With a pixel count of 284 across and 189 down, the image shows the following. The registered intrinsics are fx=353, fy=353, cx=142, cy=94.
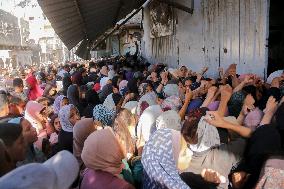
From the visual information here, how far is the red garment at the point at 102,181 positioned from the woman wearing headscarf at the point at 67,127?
1.67m

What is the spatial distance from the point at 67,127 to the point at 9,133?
6.09 feet

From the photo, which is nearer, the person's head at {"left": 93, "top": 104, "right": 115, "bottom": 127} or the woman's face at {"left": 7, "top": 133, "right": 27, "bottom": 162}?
the woman's face at {"left": 7, "top": 133, "right": 27, "bottom": 162}

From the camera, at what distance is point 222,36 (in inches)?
292

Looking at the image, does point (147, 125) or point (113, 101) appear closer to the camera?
point (147, 125)

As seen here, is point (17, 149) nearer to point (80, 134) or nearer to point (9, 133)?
point (9, 133)

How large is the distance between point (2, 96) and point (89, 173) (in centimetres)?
268

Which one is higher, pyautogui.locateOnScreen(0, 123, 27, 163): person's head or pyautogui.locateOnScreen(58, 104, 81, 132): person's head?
pyautogui.locateOnScreen(0, 123, 27, 163): person's head

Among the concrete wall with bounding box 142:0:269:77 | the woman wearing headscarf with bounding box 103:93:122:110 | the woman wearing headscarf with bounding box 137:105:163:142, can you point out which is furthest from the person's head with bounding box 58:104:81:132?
the concrete wall with bounding box 142:0:269:77

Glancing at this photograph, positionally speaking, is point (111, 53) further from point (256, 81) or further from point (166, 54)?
point (256, 81)

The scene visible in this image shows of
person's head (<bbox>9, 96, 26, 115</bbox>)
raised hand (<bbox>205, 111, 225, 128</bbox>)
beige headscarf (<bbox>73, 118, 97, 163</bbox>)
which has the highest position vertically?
raised hand (<bbox>205, 111, 225, 128</bbox>)

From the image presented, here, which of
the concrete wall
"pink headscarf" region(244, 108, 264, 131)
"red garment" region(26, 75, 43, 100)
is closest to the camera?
"pink headscarf" region(244, 108, 264, 131)

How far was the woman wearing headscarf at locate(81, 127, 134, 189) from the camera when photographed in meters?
2.50

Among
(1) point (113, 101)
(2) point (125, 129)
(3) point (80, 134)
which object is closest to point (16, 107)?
(1) point (113, 101)

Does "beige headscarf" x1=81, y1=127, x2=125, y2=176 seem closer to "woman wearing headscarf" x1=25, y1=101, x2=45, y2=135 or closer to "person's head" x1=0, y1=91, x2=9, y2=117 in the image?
"person's head" x1=0, y1=91, x2=9, y2=117
